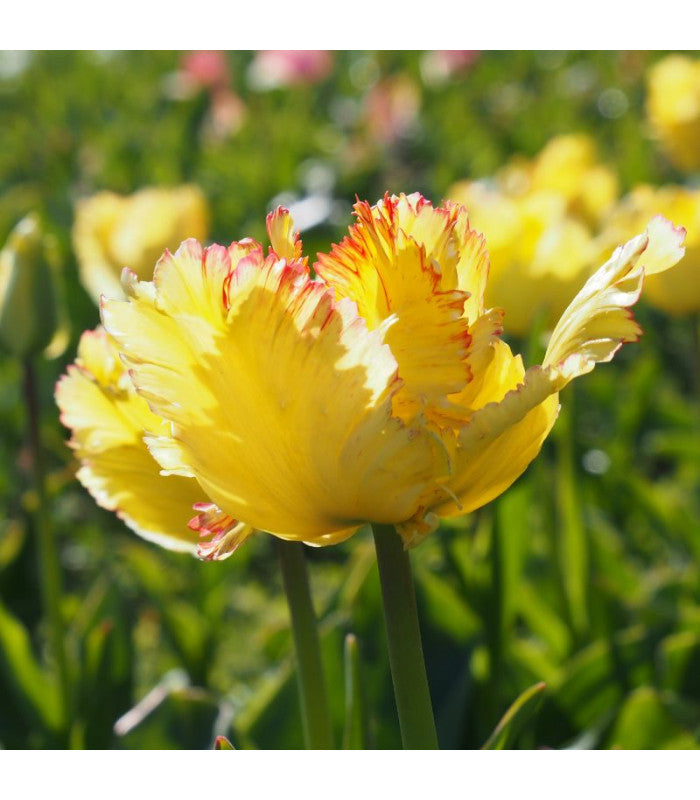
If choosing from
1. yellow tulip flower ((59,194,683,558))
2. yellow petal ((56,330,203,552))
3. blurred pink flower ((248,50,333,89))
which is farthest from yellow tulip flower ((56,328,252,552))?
blurred pink flower ((248,50,333,89))

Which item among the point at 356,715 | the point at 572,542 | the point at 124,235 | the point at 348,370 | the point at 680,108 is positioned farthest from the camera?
the point at 680,108

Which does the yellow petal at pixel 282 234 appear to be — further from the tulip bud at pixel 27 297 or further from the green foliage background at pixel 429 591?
the tulip bud at pixel 27 297

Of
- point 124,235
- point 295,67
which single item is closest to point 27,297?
point 124,235

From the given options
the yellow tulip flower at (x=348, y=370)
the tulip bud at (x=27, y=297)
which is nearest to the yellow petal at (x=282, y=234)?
the yellow tulip flower at (x=348, y=370)

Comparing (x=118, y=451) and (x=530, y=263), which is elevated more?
(x=530, y=263)

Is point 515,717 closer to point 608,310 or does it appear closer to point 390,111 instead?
point 608,310

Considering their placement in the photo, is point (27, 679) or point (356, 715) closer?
point (356, 715)
